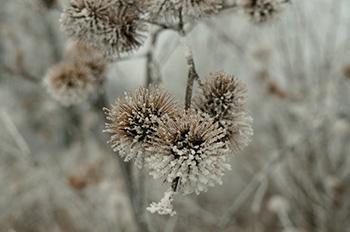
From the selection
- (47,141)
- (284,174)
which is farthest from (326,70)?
(47,141)

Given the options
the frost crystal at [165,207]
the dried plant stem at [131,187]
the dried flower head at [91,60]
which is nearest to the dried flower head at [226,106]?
the frost crystal at [165,207]

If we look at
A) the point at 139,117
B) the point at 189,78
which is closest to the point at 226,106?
the point at 189,78


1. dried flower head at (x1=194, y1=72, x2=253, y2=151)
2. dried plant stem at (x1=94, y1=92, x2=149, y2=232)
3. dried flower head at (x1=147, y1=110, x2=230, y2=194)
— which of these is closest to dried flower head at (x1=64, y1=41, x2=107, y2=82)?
dried plant stem at (x1=94, y1=92, x2=149, y2=232)

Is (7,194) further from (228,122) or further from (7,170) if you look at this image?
(228,122)

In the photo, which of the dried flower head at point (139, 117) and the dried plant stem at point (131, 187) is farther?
the dried plant stem at point (131, 187)

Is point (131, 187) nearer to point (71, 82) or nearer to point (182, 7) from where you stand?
point (71, 82)

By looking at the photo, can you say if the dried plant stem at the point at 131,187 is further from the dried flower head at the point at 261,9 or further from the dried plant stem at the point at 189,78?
the dried plant stem at the point at 189,78
